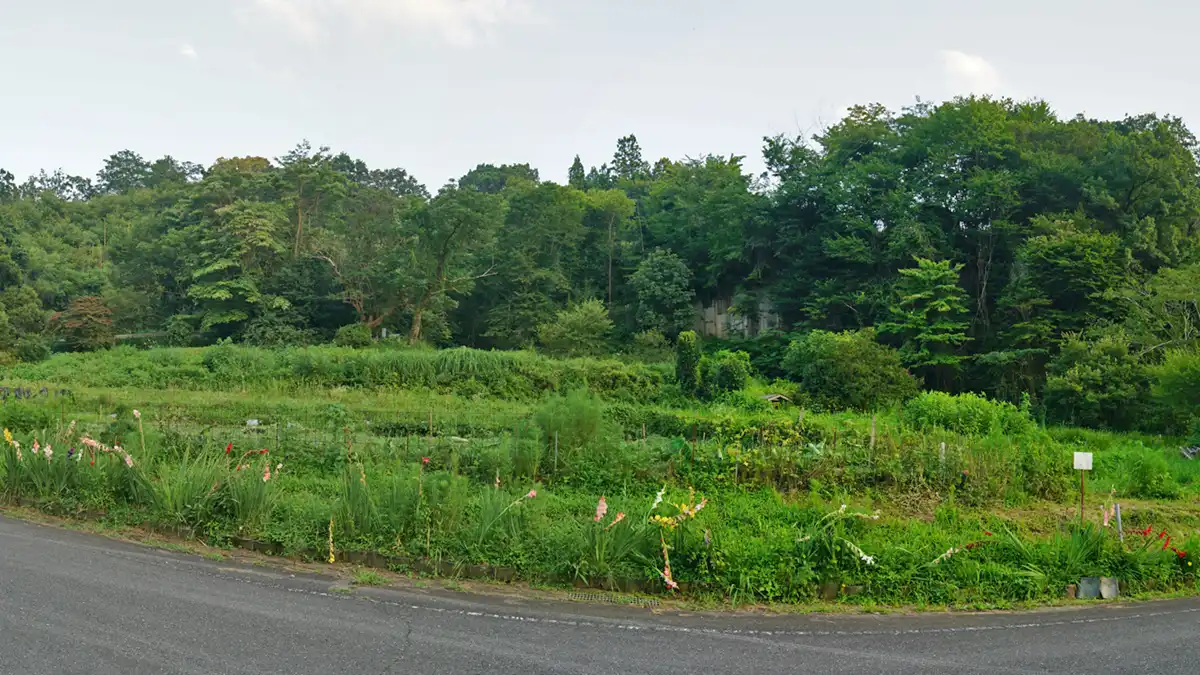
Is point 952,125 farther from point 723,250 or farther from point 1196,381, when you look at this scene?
point 1196,381

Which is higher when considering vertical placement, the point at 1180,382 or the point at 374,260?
the point at 374,260

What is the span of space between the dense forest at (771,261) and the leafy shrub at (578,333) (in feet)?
0.34

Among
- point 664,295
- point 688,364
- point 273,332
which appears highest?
point 664,295

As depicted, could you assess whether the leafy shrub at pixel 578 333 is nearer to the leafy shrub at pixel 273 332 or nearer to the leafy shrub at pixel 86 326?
the leafy shrub at pixel 273 332

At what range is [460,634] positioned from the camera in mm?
5023

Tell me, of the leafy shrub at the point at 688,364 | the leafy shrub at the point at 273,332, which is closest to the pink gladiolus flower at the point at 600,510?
the leafy shrub at the point at 688,364

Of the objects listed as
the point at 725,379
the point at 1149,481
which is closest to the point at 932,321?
the point at 725,379

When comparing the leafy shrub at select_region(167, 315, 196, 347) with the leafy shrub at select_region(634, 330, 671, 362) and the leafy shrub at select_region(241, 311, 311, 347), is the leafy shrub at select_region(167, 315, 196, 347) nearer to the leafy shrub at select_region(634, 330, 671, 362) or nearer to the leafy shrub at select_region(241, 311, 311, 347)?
the leafy shrub at select_region(241, 311, 311, 347)

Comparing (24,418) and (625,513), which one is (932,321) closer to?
(625,513)

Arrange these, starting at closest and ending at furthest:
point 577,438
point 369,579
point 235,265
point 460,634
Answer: point 460,634 → point 369,579 → point 577,438 → point 235,265

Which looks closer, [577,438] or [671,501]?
[671,501]

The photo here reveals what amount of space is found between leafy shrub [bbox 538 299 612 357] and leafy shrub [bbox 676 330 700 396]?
8028mm

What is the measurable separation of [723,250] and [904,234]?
33.1 ft

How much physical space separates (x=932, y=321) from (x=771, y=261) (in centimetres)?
1012
